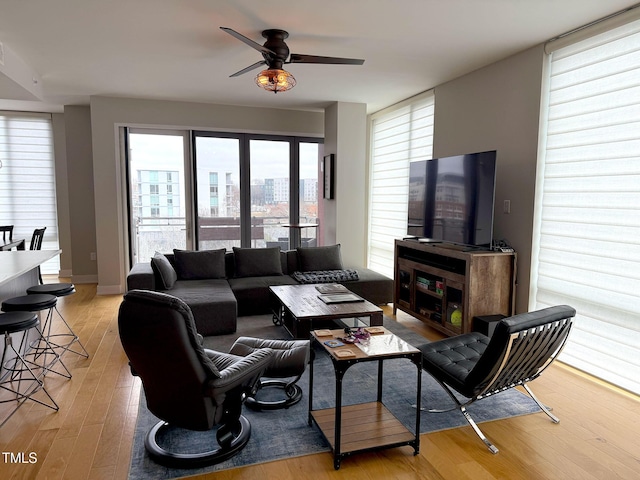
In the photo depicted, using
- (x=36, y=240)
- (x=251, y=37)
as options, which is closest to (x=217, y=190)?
(x=36, y=240)

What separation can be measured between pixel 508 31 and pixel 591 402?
2813 mm

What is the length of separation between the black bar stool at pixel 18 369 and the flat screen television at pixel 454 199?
3466 mm

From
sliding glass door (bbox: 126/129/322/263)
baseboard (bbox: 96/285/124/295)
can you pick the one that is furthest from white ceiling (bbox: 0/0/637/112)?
baseboard (bbox: 96/285/124/295)

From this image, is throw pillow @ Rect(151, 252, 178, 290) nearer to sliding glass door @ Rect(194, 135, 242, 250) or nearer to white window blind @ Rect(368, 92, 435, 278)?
sliding glass door @ Rect(194, 135, 242, 250)

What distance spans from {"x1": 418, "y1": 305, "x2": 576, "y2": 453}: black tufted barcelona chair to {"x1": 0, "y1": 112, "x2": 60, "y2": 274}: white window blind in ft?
22.5

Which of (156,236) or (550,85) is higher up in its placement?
(550,85)

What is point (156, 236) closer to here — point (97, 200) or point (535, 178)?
point (97, 200)

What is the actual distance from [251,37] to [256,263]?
2.60 metres

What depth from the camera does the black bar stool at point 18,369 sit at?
260 centimetres

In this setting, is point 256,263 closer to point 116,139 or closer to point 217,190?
point 217,190

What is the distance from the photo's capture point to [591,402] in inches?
115

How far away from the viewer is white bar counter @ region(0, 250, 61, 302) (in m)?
2.97

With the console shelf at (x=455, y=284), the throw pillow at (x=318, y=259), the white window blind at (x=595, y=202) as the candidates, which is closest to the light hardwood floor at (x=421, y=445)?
the white window blind at (x=595, y=202)

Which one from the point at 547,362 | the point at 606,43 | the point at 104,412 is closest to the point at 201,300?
the point at 104,412
